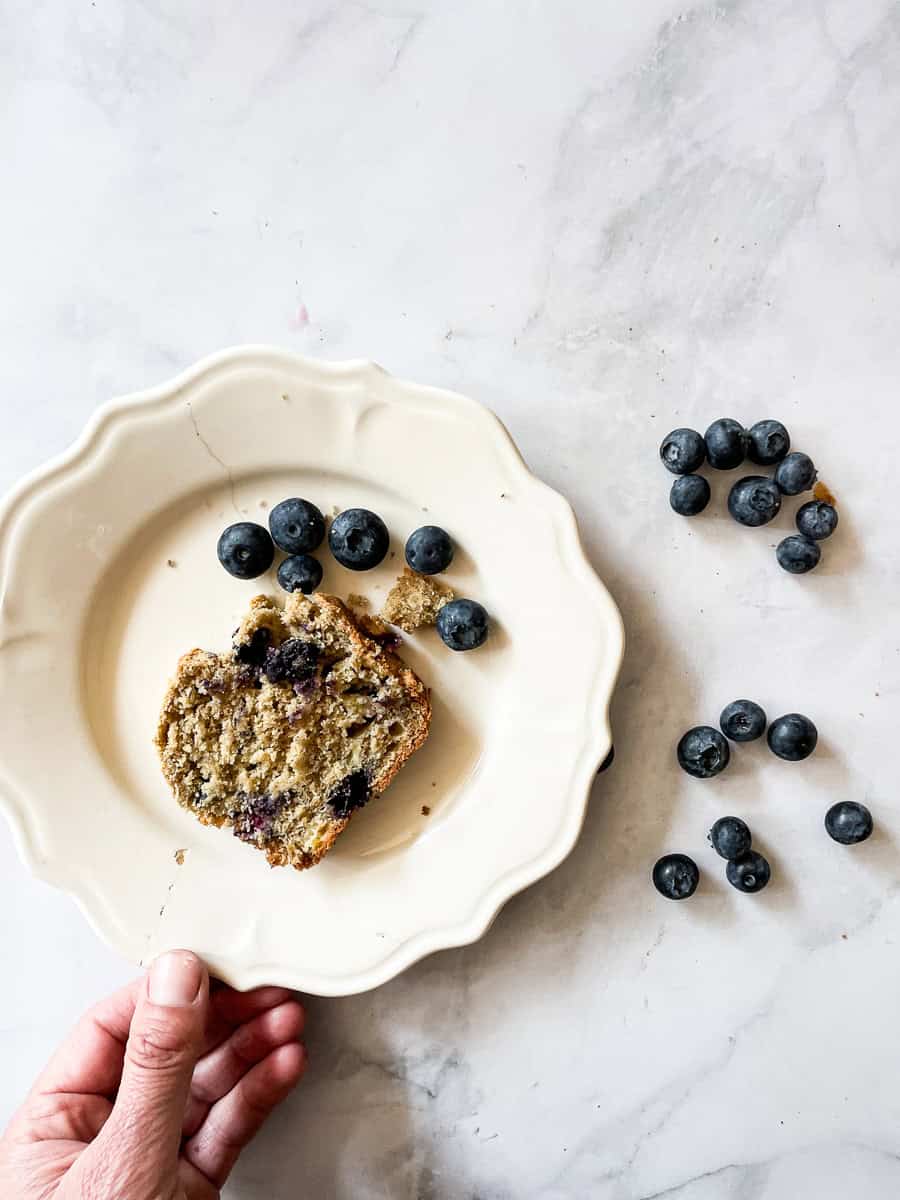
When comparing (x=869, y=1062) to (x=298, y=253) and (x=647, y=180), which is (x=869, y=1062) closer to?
(x=647, y=180)

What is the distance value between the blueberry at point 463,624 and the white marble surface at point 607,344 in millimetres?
319

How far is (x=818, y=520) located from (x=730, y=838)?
673mm

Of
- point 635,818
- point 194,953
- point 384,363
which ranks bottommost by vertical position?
point 194,953

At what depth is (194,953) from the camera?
1839 mm

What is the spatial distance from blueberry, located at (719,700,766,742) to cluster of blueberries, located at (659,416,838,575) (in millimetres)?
300

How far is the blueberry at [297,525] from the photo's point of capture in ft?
5.95

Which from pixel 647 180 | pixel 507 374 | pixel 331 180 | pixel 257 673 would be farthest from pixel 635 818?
pixel 331 180

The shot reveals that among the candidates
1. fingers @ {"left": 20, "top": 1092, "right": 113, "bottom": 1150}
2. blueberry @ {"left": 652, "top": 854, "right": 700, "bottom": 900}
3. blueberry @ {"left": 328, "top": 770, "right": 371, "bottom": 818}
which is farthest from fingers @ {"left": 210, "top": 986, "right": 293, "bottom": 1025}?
blueberry @ {"left": 652, "top": 854, "right": 700, "bottom": 900}

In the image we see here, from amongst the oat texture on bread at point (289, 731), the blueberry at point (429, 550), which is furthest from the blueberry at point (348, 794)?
the blueberry at point (429, 550)

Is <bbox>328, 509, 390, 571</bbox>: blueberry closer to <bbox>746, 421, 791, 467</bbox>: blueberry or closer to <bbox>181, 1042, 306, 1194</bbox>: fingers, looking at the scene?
<bbox>746, 421, 791, 467</bbox>: blueberry

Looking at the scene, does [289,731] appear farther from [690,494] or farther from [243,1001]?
[690,494]

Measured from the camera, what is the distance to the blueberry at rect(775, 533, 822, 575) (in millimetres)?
1882

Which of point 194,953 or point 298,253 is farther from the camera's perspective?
point 298,253

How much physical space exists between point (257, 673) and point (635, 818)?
33.3 inches
